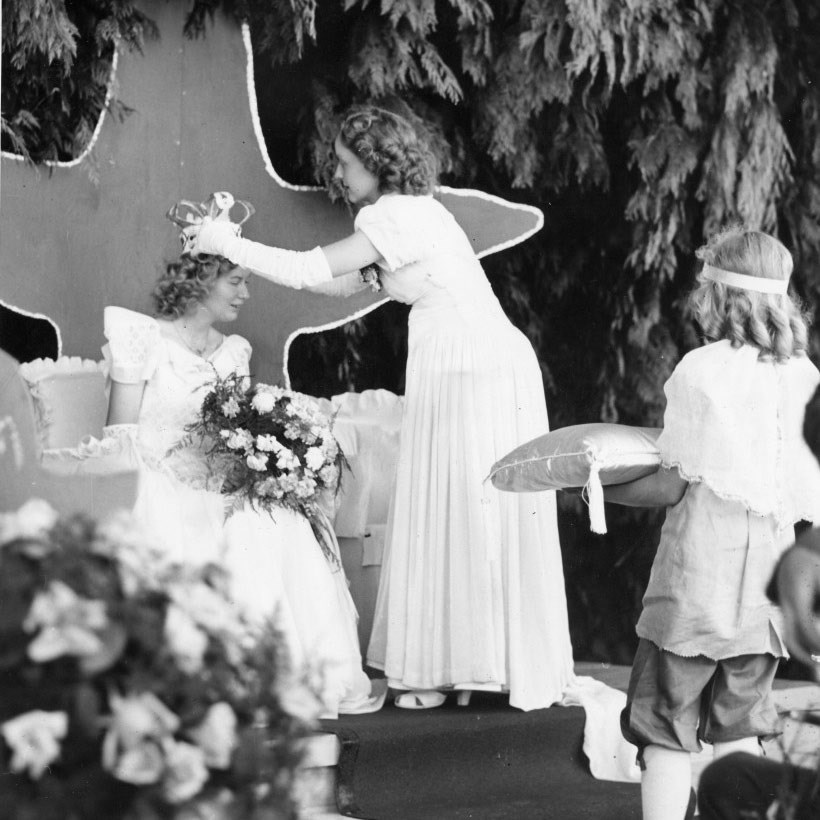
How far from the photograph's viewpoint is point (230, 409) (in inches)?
150

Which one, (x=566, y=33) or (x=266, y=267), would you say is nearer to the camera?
(x=266, y=267)

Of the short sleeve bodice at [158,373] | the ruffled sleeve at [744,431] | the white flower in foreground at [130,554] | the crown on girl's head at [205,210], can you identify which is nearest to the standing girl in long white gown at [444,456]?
the crown on girl's head at [205,210]

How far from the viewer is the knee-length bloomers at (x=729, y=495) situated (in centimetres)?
292

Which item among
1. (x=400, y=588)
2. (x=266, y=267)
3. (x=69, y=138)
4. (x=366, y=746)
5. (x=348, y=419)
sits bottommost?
(x=366, y=746)

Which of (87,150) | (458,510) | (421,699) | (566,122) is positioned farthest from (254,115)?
(421,699)

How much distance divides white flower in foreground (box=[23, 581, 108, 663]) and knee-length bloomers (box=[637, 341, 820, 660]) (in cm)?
193

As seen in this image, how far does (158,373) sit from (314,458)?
0.61 meters

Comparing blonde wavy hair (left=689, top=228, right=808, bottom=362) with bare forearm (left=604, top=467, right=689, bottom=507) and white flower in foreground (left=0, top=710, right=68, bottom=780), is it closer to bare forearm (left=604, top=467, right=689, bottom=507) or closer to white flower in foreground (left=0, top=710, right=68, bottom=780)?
bare forearm (left=604, top=467, right=689, bottom=507)

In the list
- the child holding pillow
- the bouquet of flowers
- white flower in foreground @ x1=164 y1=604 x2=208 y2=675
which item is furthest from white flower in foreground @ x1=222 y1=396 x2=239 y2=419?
white flower in foreground @ x1=164 y1=604 x2=208 y2=675

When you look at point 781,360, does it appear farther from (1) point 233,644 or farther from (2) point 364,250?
(1) point 233,644

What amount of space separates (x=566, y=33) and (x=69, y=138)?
5.82 feet

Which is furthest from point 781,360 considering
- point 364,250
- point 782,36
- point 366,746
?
point 782,36

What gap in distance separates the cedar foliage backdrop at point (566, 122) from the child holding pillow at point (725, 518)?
1851 millimetres

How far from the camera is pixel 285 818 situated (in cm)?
130
